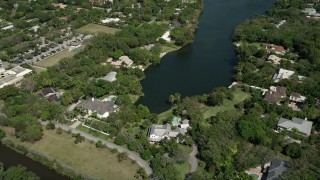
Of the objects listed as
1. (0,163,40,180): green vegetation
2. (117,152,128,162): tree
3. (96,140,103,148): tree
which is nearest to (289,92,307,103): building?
(117,152,128,162): tree

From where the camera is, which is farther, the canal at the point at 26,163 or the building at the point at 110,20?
the building at the point at 110,20

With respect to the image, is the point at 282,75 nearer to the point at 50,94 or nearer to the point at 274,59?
the point at 274,59

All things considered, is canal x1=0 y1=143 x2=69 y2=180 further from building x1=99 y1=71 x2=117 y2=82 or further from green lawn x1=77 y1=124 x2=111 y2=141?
building x1=99 y1=71 x2=117 y2=82

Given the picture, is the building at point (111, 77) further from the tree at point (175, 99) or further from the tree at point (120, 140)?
the tree at point (120, 140)

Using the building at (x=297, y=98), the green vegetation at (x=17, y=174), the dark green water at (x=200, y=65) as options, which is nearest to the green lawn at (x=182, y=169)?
the dark green water at (x=200, y=65)

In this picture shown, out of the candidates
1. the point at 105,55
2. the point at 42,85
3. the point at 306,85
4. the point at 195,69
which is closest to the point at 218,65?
the point at 195,69

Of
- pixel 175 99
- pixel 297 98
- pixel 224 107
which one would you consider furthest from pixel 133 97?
pixel 297 98
